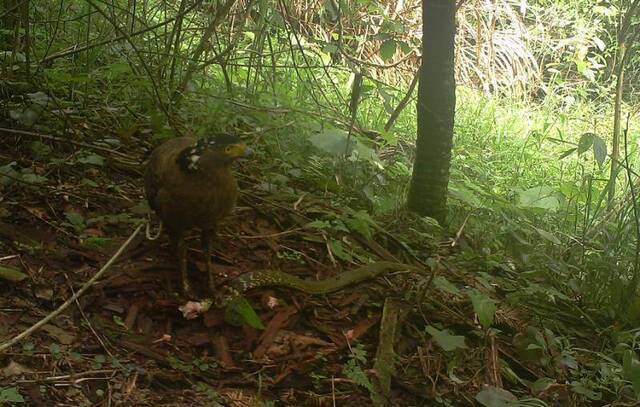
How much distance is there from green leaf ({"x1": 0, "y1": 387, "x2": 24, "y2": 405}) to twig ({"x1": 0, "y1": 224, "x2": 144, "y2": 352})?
0.16m

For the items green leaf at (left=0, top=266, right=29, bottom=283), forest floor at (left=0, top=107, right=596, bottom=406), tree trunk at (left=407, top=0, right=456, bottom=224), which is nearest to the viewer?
forest floor at (left=0, top=107, right=596, bottom=406)

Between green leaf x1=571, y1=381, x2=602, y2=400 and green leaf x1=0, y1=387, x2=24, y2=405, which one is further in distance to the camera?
green leaf x1=571, y1=381, x2=602, y2=400

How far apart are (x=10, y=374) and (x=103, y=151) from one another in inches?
60.6

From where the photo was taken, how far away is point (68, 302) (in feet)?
7.38

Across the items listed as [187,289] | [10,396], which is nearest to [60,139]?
[187,289]

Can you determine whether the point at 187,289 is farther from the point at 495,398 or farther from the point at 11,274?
the point at 495,398

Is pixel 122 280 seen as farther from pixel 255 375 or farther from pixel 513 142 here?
pixel 513 142

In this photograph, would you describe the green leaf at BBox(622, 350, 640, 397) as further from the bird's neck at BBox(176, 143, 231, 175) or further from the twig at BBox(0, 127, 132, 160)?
the twig at BBox(0, 127, 132, 160)

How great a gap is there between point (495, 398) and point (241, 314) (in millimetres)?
922

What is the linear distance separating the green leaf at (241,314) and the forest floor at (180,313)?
33 millimetres

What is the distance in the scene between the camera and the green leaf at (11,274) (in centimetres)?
235

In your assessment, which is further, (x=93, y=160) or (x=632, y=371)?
(x=93, y=160)

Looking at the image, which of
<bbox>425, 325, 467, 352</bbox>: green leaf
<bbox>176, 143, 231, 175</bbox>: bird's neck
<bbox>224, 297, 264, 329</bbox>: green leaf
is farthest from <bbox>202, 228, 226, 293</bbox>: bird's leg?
<bbox>425, 325, 467, 352</bbox>: green leaf

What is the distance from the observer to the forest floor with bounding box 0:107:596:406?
2.15 metres
